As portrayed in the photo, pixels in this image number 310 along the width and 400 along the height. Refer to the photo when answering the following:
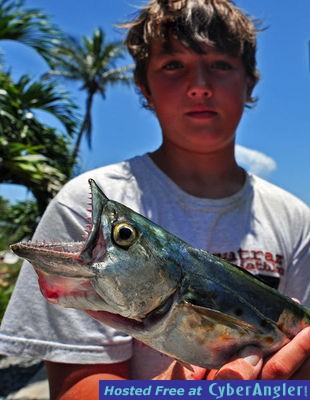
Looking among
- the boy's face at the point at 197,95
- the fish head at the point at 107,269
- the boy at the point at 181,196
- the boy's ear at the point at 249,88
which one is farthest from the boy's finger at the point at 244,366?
the boy's ear at the point at 249,88

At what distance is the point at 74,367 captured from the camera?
1924 mm

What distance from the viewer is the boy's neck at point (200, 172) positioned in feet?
8.05

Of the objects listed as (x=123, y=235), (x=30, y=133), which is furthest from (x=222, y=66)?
(x=30, y=133)

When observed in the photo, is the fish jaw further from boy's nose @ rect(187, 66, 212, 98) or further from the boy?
boy's nose @ rect(187, 66, 212, 98)

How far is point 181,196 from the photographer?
91.5 inches

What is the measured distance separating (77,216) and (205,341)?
900 millimetres

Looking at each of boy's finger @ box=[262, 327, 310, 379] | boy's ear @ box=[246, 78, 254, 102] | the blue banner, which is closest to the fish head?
the blue banner

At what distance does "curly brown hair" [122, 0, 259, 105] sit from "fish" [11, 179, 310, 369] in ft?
4.39

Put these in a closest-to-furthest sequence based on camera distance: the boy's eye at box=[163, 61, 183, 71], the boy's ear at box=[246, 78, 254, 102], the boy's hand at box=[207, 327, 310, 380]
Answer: the boy's hand at box=[207, 327, 310, 380] → the boy's eye at box=[163, 61, 183, 71] → the boy's ear at box=[246, 78, 254, 102]

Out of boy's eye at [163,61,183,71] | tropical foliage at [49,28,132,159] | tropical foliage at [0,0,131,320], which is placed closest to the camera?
boy's eye at [163,61,183,71]

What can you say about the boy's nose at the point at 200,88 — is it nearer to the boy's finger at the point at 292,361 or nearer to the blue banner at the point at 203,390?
the boy's finger at the point at 292,361

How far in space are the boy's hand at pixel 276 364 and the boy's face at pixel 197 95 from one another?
1.15 m

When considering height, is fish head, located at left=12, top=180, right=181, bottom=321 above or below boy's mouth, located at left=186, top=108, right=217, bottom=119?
below

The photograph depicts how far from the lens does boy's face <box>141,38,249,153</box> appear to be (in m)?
2.29
